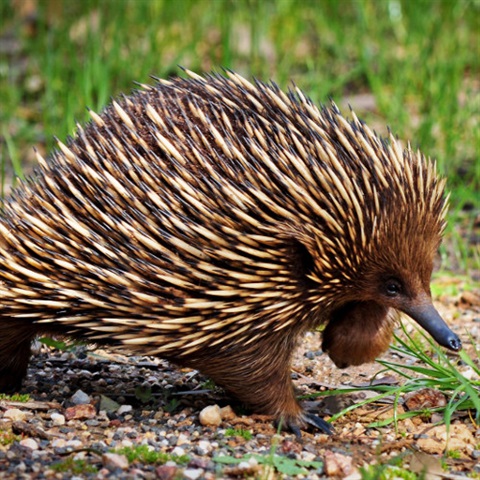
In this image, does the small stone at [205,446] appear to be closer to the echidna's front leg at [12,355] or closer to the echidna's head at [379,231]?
the echidna's head at [379,231]

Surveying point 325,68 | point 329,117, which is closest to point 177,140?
point 329,117

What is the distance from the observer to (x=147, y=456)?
3500 mm

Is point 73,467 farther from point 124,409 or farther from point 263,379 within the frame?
point 263,379

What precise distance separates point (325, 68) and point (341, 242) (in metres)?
5.55

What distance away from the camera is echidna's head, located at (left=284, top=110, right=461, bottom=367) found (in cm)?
375

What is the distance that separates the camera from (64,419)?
3.99 m

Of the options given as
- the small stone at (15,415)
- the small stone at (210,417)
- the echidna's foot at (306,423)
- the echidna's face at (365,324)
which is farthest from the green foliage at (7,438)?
the echidna's face at (365,324)

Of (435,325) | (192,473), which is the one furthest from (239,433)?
(435,325)

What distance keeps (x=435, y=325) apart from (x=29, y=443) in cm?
157

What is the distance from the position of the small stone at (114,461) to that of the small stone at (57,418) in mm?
580

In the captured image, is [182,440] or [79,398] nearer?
[182,440]

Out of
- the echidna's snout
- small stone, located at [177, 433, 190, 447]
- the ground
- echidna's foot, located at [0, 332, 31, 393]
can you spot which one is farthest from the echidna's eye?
echidna's foot, located at [0, 332, 31, 393]

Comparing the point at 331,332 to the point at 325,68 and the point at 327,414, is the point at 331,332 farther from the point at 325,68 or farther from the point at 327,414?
the point at 325,68

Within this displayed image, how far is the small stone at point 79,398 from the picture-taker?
420cm
